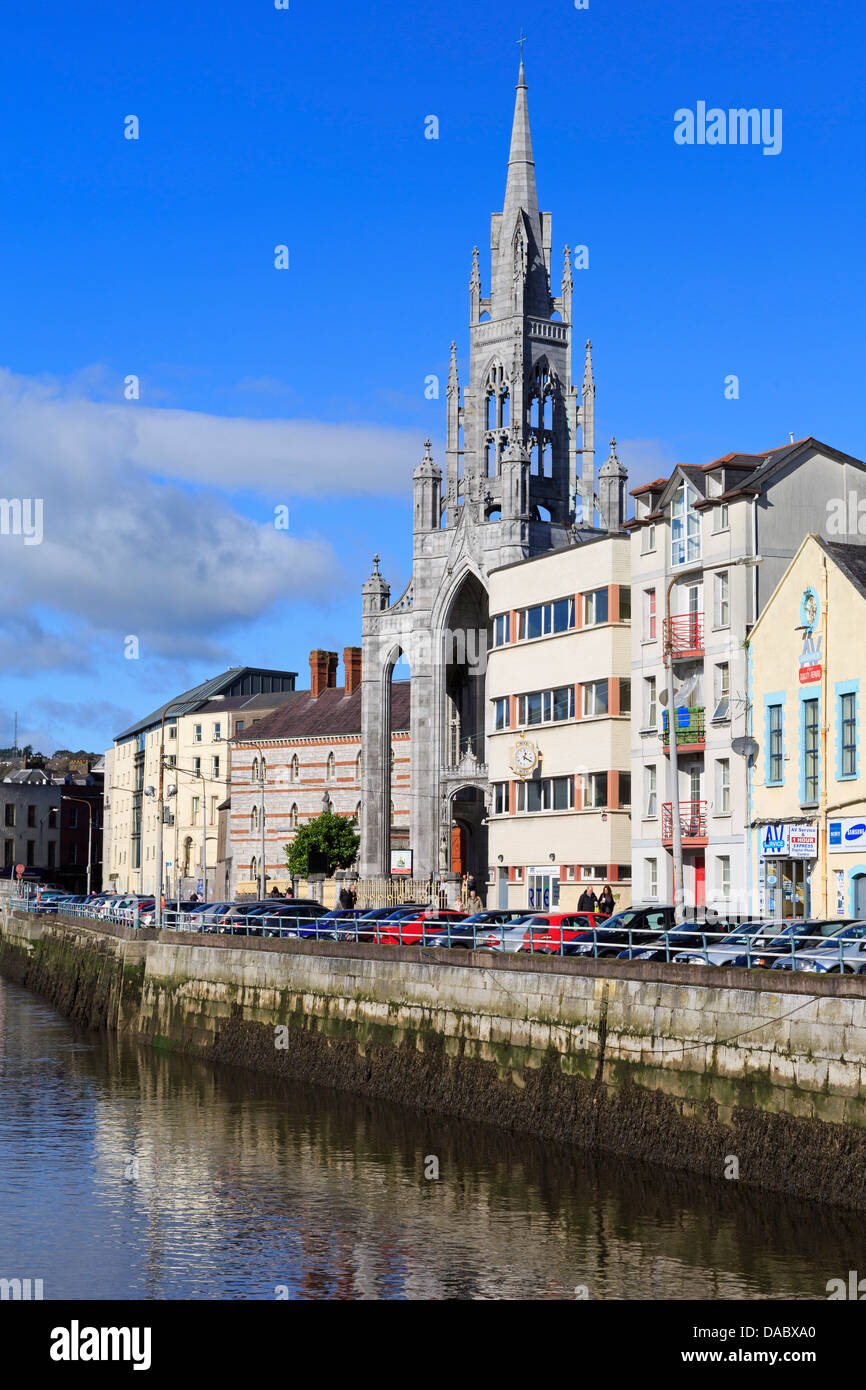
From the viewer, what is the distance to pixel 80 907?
89250 millimetres

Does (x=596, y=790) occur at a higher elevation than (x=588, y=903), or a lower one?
higher

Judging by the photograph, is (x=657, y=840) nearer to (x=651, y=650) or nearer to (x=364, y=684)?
(x=651, y=650)

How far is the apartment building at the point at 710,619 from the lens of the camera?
54.9m

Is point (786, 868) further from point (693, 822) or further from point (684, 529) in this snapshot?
point (684, 529)

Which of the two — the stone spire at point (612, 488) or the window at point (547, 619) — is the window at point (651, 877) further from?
the stone spire at point (612, 488)

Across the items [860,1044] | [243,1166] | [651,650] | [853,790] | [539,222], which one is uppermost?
[539,222]

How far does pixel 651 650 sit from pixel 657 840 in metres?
6.31

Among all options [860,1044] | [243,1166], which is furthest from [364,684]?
[860,1044]

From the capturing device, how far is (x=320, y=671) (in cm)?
13075

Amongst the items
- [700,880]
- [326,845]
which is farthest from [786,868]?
[326,845]

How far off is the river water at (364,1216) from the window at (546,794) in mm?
28700

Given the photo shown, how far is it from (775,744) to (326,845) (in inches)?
2414

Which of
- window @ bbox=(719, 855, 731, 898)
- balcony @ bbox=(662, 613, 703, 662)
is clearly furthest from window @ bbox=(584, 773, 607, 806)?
window @ bbox=(719, 855, 731, 898)

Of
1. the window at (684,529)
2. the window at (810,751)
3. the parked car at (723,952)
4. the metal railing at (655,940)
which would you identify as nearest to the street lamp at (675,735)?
the window at (684,529)
